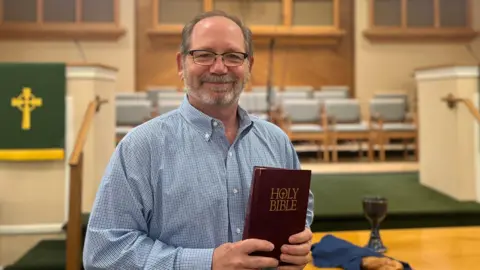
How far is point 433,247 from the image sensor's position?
182 cm

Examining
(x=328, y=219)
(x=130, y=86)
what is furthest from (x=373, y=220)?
(x=130, y=86)

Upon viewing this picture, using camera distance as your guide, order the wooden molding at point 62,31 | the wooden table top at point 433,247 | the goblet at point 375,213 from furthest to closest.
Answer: the wooden molding at point 62,31 → the goblet at point 375,213 → the wooden table top at point 433,247

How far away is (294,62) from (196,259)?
789 centimetres

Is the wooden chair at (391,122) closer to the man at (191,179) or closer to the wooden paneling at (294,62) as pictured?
the wooden paneling at (294,62)

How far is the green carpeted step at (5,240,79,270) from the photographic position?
2959 millimetres

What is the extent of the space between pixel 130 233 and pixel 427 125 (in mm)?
3490

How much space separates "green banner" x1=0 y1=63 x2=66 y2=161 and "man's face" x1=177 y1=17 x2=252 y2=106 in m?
2.38

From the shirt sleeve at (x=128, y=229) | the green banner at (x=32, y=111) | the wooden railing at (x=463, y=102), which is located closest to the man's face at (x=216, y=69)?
the shirt sleeve at (x=128, y=229)

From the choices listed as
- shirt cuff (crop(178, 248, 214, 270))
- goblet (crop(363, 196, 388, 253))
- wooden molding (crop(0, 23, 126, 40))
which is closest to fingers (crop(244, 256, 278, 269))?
shirt cuff (crop(178, 248, 214, 270))

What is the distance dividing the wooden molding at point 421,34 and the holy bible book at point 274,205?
7.87m

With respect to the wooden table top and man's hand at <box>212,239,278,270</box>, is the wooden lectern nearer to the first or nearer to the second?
the wooden table top

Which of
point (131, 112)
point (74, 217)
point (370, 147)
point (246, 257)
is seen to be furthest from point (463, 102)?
point (131, 112)

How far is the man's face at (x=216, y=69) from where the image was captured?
48.8 inches

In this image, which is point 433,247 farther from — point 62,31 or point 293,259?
point 62,31
